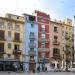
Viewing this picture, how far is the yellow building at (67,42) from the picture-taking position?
73562 mm

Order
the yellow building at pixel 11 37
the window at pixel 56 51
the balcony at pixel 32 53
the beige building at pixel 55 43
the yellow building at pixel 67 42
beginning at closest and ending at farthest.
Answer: the yellow building at pixel 11 37 → the balcony at pixel 32 53 → the beige building at pixel 55 43 → the window at pixel 56 51 → the yellow building at pixel 67 42

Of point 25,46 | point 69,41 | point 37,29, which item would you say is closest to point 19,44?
point 25,46

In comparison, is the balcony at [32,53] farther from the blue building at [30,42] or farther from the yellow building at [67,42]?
the yellow building at [67,42]

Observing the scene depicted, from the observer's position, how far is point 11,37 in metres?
63.2

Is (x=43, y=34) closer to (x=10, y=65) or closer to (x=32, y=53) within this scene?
(x=32, y=53)

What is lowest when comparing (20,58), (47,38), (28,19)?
(20,58)

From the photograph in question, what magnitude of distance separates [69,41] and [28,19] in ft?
47.7

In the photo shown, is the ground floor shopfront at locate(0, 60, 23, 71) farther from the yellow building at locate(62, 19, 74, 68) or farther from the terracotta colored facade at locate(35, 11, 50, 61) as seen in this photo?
the yellow building at locate(62, 19, 74, 68)

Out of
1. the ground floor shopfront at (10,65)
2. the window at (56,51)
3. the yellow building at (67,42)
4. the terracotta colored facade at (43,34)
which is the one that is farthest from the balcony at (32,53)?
the yellow building at (67,42)

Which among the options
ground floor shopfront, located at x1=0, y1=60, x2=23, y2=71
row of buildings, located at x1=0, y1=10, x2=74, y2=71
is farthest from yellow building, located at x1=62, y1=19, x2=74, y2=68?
ground floor shopfront, located at x1=0, y1=60, x2=23, y2=71

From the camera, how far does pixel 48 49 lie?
69.2 metres

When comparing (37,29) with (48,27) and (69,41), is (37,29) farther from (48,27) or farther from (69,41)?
(69,41)

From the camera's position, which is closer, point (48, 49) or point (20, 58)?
point (20, 58)

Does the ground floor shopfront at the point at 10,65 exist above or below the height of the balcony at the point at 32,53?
below
